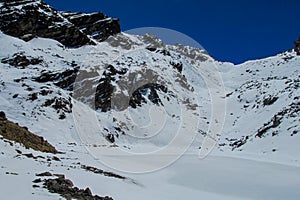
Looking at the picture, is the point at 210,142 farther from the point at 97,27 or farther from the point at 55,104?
the point at 97,27

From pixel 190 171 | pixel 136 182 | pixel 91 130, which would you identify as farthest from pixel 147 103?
pixel 136 182

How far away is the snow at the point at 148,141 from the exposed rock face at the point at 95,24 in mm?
3293

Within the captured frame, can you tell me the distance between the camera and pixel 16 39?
2456 inches

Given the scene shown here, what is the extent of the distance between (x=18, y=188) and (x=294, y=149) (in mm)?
26741

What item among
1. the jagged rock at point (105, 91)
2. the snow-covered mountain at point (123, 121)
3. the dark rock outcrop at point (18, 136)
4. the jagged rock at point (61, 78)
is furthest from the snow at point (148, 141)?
the jagged rock at point (61, 78)

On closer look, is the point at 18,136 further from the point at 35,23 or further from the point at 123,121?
the point at 35,23

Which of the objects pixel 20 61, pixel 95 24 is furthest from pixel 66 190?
pixel 95 24

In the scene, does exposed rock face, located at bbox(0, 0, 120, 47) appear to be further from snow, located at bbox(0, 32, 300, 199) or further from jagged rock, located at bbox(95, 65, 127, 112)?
jagged rock, located at bbox(95, 65, 127, 112)

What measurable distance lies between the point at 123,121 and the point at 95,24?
53207mm

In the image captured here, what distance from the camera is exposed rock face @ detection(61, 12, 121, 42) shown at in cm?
8856

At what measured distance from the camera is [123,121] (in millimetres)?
46250

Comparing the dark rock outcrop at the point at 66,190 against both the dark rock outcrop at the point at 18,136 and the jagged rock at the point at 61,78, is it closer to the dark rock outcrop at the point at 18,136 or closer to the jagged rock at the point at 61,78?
the dark rock outcrop at the point at 18,136

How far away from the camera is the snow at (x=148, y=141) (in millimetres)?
13641

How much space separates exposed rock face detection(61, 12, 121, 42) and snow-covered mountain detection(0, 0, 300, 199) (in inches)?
13.6
